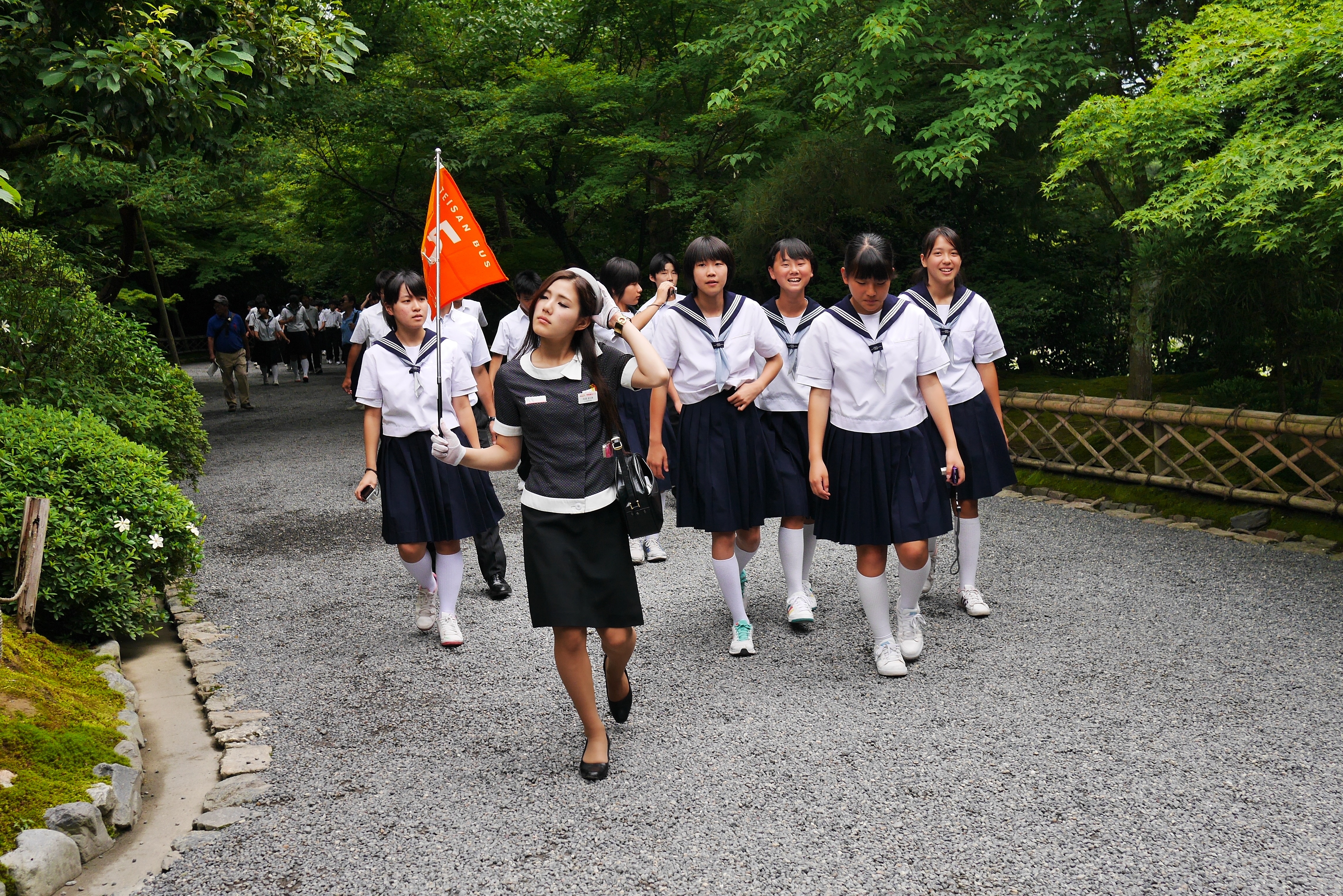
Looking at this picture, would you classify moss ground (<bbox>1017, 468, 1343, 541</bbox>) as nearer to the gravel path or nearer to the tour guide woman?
the gravel path

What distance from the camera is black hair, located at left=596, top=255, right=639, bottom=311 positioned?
6574 mm

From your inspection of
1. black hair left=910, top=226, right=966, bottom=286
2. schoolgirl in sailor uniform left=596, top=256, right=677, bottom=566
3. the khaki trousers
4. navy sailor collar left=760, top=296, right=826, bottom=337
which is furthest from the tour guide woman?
the khaki trousers

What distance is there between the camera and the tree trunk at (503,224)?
18172mm

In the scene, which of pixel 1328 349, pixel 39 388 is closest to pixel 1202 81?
pixel 1328 349

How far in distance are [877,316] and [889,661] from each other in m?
1.56

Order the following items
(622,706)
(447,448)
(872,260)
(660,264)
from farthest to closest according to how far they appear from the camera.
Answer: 1. (660,264)
2. (872,260)
3. (622,706)
4. (447,448)

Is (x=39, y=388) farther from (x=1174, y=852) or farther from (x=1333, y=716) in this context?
(x=1333, y=716)

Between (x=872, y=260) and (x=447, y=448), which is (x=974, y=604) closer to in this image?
(x=872, y=260)

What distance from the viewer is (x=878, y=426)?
4602mm

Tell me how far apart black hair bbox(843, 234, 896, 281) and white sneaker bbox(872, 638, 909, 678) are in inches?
65.4

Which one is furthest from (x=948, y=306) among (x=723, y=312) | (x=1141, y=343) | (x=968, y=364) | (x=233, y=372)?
(x=233, y=372)

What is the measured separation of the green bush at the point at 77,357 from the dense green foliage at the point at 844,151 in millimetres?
726

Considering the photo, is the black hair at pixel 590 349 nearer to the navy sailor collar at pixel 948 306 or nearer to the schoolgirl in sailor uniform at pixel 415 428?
the schoolgirl in sailor uniform at pixel 415 428

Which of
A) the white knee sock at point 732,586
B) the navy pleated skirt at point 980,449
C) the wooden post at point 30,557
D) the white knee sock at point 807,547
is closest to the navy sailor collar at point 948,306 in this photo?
the navy pleated skirt at point 980,449
